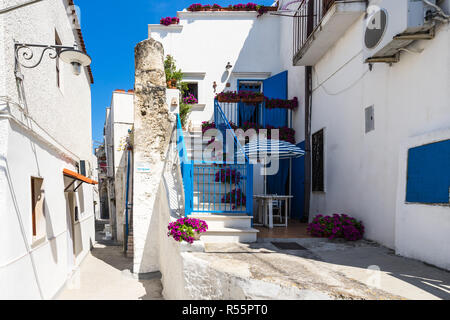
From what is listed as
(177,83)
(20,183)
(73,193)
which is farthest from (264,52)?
(20,183)

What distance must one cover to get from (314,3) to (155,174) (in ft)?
19.8

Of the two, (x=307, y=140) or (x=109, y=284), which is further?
(x=307, y=140)

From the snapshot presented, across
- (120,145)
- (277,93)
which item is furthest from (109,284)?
(277,93)

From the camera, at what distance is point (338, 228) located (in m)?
5.09

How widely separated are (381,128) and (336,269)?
2.66 metres

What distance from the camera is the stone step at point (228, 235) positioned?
4.73 meters

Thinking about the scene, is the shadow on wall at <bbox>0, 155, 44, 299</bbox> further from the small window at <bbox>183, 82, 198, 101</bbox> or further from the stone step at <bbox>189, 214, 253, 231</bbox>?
the small window at <bbox>183, 82, 198, 101</bbox>

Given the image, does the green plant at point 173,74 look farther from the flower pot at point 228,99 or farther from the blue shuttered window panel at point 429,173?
the blue shuttered window panel at point 429,173

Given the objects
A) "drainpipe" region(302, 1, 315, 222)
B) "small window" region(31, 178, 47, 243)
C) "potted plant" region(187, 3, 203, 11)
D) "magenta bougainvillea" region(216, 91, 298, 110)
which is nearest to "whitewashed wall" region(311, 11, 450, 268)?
"drainpipe" region(302, 1, 315, 222)

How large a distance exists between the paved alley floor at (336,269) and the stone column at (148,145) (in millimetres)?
2398

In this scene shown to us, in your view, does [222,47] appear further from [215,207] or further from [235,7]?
[215,207]

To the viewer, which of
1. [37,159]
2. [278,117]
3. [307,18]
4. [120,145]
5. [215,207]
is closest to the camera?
[37,159]

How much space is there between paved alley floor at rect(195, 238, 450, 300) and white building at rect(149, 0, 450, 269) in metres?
0.40
